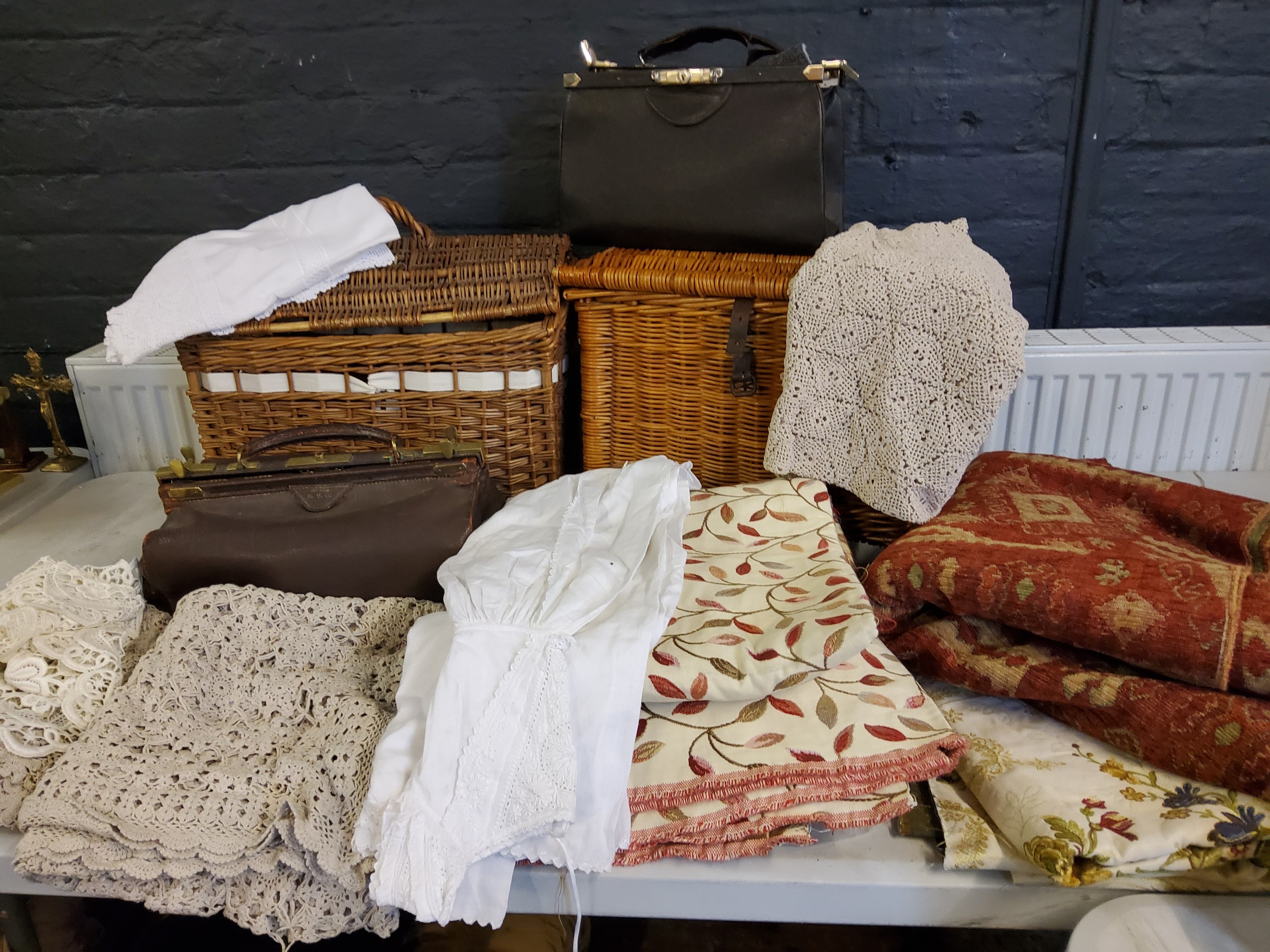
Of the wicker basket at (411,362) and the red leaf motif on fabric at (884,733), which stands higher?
the wicker basket at (411,362)

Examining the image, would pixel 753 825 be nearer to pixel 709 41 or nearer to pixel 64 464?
pixel 709 41

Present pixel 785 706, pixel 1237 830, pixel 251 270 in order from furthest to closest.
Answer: pixel 251 270 < pixel 785 706 < pixel 1237 830

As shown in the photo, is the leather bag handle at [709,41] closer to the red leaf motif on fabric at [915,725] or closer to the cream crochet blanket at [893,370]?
the cream crochet blanket at [893,370]

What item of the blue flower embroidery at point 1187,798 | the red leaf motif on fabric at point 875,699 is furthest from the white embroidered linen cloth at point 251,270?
the blue flower embroidery at point 1187,798

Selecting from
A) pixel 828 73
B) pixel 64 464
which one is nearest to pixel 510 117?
pixel 828 73

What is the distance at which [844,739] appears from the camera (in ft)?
2.31

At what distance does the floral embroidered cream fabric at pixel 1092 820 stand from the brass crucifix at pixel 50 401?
1341 mm

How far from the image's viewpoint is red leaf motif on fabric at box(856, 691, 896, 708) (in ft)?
2.40

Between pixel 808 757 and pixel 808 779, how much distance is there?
0.02m

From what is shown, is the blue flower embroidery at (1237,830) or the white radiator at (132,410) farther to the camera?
the white radiator at (132,410)

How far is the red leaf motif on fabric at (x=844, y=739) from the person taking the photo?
2.29ft

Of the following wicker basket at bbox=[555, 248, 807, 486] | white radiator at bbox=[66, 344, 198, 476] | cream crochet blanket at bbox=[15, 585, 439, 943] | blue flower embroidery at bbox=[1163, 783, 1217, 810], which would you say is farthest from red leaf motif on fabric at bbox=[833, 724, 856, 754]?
white radiator at bbox=[66, 344, 198, 476]

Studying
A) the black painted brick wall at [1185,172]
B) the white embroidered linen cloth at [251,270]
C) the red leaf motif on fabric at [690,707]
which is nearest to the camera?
the red leaf motif on fabric at [690,707]

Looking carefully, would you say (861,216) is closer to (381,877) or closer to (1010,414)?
(1010,414)
